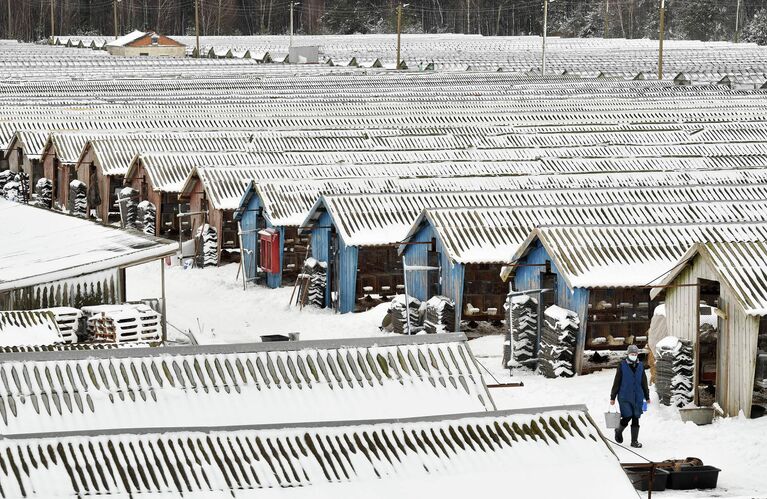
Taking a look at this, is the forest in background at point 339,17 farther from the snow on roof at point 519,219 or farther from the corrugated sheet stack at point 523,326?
the corrugated sheet stack at point 523,326

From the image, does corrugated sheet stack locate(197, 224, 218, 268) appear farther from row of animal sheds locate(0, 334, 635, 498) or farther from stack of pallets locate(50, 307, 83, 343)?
row of animal sheds locate(0, 334, 635, 498)

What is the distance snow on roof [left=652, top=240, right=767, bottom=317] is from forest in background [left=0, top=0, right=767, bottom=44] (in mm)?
153628

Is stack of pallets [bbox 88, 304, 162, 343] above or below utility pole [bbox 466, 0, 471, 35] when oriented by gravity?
below

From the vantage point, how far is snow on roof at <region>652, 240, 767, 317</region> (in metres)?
25.2

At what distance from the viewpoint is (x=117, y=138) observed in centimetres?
5591

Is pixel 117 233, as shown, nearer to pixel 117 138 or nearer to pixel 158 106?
pixel 117 138

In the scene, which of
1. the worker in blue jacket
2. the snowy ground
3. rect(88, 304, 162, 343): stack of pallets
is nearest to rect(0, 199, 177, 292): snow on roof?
rect(88, 304, 162, 343): stack of pallets

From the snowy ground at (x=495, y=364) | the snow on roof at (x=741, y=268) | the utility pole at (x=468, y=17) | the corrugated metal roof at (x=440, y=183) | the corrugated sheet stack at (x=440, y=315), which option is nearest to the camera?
the snowy ground at (x=495, y=364)

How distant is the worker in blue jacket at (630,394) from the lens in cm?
2403

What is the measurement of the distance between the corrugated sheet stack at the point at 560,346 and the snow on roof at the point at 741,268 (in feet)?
8.18

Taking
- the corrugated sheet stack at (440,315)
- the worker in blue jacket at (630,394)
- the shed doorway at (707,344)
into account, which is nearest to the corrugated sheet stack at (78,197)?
the corrugated sheet stack at (440,315)

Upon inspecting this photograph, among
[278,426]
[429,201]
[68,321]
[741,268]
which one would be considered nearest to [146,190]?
[429,201]

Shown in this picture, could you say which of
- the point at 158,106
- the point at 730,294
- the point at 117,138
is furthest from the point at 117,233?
the point at 158,106

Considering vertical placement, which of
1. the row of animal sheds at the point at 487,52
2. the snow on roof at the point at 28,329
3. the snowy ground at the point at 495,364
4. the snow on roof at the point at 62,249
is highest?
the row of animal sheds at the point at 487,52
